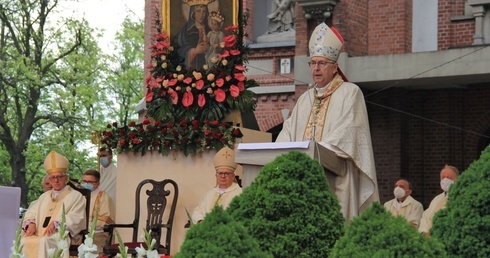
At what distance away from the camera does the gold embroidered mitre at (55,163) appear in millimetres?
14961

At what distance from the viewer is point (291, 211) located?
7.80 metres

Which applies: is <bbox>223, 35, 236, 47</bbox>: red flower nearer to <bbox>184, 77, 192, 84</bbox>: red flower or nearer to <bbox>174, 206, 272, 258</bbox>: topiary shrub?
<bbox>184, 77, 192, 84</bbox>: red flower

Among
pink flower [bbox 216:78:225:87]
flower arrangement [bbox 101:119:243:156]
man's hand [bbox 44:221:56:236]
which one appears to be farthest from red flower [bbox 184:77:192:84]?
man's hand [bbox 44:221:56:236]

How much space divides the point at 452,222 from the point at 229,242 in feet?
5.07

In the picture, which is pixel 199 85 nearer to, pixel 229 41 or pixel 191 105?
pixel 191 105

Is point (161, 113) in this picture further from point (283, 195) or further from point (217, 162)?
point (283, 195)

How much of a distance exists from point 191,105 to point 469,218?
27.0ft

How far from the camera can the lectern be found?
10.4m

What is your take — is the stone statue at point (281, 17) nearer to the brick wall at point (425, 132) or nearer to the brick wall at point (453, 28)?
the brick wall at point (425, 132)

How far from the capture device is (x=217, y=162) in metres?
13.9

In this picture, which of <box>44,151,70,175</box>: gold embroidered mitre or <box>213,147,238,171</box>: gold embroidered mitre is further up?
<box>213,147,238,171</box>: gold embroidered mitre

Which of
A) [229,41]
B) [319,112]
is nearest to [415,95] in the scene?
[229,41]

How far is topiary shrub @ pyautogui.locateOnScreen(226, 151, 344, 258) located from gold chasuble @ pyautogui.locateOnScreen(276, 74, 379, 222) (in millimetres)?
2938

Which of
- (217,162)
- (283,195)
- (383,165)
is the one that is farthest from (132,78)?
(283,195)
